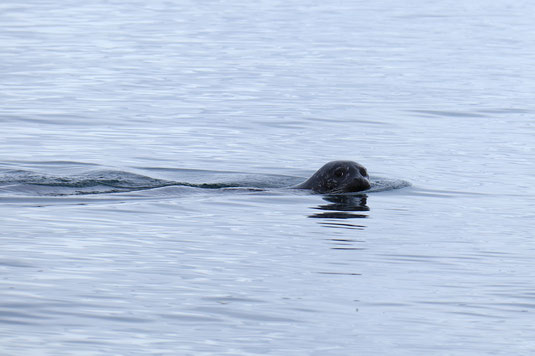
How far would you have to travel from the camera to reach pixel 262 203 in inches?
640

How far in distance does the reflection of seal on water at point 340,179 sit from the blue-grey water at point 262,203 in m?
0.36

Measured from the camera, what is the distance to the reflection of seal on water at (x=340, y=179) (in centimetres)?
1734

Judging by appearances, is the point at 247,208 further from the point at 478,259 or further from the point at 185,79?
the point at 185,79

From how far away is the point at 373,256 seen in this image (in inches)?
516

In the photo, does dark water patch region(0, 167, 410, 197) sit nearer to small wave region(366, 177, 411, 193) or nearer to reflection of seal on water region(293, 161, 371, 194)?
small wave region(366, 177, 411, 193)

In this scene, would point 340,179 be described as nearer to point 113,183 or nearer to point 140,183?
point 140,183

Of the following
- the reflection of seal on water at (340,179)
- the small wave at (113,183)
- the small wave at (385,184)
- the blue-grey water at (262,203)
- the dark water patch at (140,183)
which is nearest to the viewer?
the blue-grey water at (262,203)

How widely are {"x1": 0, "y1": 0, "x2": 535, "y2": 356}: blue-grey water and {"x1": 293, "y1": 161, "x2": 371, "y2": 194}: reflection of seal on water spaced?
1.18 feet

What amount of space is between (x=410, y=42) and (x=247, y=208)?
25.4 metres

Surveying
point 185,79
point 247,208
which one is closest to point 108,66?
point 185,79

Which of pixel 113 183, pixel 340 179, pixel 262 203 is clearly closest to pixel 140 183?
pixel 113 183

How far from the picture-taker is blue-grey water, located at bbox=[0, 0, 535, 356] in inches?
411

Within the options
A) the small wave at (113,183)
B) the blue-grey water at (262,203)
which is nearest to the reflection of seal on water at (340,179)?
the small wave at (113,183)

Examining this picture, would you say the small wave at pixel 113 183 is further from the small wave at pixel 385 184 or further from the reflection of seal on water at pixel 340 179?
the reflection of seal on water at pixel 340 179
